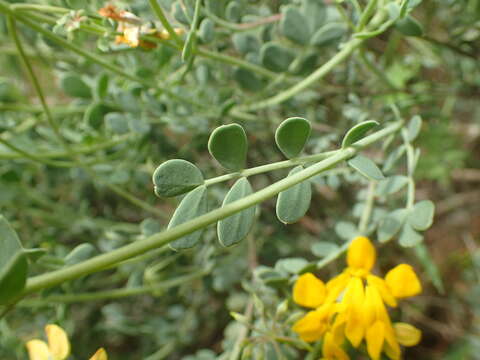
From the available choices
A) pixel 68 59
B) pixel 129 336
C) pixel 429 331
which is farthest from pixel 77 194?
pixel 429 331

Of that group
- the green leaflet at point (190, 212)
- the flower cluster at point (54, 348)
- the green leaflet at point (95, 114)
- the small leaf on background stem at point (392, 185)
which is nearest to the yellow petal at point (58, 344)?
the flower cluster at point (54, 348)

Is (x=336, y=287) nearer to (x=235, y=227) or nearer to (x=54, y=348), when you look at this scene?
(x=235, y=227)

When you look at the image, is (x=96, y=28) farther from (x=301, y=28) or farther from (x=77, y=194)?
(x=77, y=194)

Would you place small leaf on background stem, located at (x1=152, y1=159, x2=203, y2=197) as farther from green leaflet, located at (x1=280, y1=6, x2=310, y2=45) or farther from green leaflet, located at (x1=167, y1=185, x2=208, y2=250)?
green leaflet, located at (x1=280, y1=6, x2=310, y2=45)

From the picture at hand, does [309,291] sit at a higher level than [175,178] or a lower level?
lower

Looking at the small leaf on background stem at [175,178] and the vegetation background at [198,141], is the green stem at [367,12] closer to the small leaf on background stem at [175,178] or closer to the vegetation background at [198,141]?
the vegetation background at [198,141]

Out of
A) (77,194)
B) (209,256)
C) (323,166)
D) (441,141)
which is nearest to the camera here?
(323,166)

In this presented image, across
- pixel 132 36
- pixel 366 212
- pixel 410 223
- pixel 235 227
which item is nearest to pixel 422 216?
pixel 410 223

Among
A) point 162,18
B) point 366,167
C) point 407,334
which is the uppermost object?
point 162,18
